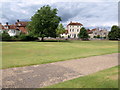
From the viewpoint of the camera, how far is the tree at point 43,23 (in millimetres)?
40500

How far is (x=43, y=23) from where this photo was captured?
40750mm

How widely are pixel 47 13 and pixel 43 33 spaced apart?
8962 mm

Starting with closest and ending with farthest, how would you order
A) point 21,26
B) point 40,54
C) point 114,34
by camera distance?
point 40,54 → point 114,34 → point 21,26

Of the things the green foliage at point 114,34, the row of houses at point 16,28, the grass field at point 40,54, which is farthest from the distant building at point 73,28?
the grass field at point 40,54

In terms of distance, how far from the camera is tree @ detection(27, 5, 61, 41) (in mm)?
40500

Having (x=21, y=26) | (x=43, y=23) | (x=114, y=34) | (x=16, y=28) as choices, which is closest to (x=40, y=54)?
(x=43, y=23)

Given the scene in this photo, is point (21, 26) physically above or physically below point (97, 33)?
above

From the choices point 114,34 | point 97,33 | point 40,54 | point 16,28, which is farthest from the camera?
point 97,33

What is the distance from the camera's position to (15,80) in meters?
4.14

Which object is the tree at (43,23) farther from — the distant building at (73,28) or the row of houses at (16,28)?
the distant building at (73,28)

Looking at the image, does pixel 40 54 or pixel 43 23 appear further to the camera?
pixel 43 23

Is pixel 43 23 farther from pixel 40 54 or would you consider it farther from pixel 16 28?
pixel 40 54

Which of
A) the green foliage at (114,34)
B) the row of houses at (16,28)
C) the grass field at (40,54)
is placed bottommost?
the grass field at (40,54)

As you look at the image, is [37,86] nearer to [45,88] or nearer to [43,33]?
[45,88]
